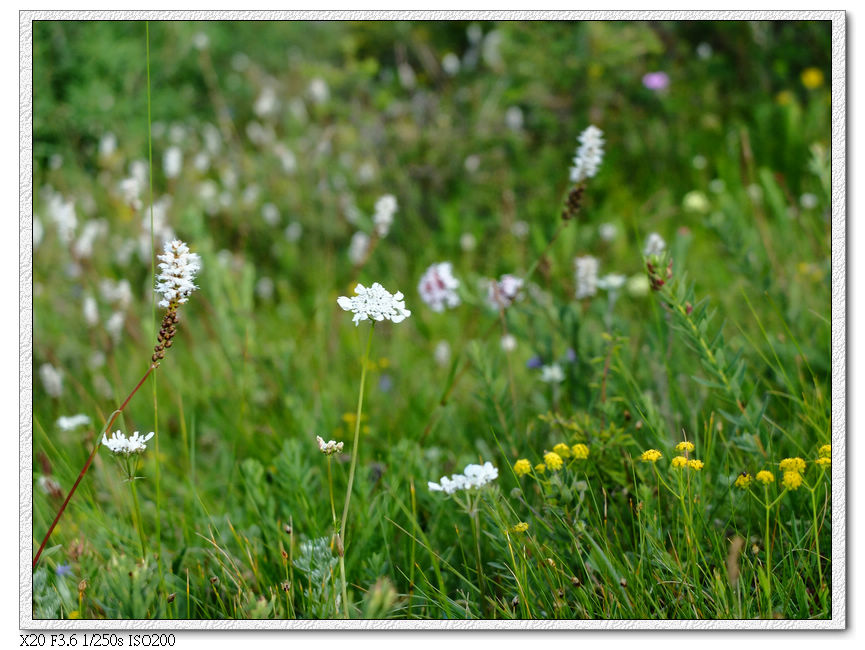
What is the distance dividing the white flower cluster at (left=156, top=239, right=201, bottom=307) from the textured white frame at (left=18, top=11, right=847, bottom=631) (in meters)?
0.67

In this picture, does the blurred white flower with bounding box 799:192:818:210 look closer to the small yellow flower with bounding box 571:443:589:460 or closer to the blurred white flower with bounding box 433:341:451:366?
the blurred white flower with bounding box 433:341:451:366

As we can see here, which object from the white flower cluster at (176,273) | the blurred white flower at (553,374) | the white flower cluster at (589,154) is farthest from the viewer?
the blurred white flower at (553,374)

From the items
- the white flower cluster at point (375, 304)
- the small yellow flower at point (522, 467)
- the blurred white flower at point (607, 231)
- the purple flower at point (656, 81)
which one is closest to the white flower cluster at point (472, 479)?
the small yellow flower at point (522, 467)

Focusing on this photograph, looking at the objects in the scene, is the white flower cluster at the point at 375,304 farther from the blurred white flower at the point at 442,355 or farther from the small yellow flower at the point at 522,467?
the blurred white flower at the point at 442,355

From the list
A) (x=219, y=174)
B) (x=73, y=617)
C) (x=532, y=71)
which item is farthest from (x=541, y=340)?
(x=219, y=174)

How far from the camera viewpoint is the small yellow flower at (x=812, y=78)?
11.0 feet

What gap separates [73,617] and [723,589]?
1.22m

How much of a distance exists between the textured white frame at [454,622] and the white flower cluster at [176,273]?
2.19 ft

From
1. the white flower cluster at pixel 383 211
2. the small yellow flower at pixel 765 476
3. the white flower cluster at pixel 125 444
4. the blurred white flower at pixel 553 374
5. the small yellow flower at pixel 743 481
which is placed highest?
the white flower cluster at pixel 383 211

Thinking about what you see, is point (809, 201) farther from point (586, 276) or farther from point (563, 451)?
point (563, 451)

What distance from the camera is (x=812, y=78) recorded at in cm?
335

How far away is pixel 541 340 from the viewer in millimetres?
2006

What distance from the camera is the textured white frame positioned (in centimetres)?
136

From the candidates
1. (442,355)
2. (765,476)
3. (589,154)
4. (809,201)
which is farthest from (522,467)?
(809,201)
